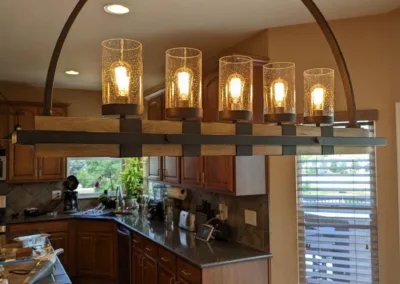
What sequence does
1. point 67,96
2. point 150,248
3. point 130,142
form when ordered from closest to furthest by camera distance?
1. point 130,142
2. point 150,248
3. point 67,96

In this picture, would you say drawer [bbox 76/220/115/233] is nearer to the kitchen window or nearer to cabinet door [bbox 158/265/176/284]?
the kitchen window

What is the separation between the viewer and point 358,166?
2.74m

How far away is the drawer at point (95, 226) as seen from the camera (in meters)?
4.97

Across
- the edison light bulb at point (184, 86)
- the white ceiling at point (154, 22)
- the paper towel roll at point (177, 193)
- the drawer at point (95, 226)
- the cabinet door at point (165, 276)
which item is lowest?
the cabinet door at point (165, 276)

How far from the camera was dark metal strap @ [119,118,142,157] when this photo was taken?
3.08 ft

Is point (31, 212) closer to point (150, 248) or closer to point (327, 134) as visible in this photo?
point (150, 248)

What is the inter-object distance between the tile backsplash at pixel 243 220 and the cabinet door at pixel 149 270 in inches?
33.4

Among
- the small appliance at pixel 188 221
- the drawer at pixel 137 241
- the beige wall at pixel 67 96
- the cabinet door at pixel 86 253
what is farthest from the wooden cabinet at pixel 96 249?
the beige wall at pixel 67 96

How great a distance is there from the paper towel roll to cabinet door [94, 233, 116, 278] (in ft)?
3.62

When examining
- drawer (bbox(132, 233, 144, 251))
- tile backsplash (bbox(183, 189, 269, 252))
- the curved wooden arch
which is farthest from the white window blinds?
A: drawer (bbox(132, 233, 144, 251))

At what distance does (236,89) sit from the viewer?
1.16 metres

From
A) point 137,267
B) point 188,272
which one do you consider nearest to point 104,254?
point 137,267

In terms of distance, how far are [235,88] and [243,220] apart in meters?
2.31

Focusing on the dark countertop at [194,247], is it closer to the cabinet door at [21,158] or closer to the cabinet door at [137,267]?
the cabinet door at [137,267]
